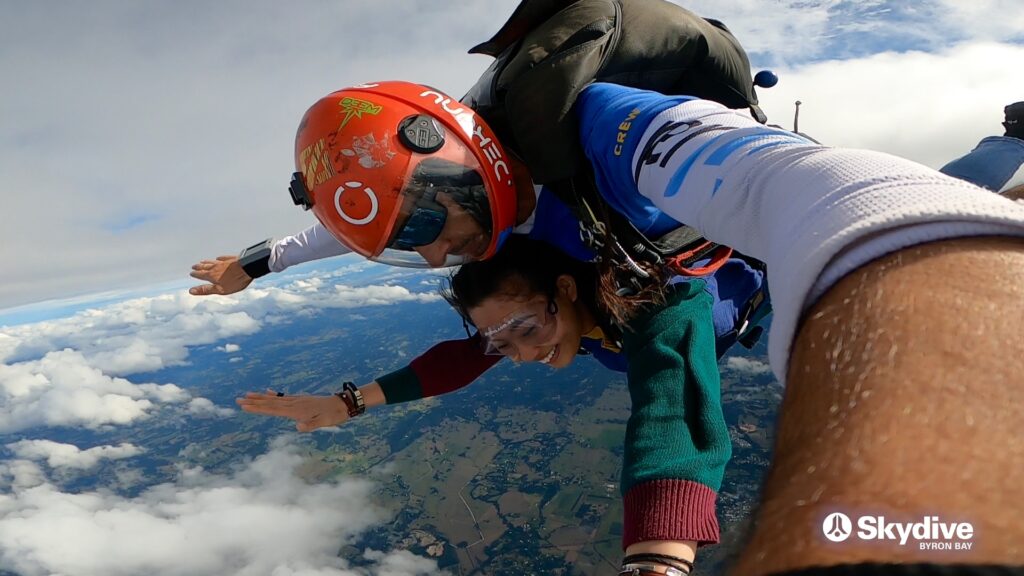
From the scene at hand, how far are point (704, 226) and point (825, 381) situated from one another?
668 mm

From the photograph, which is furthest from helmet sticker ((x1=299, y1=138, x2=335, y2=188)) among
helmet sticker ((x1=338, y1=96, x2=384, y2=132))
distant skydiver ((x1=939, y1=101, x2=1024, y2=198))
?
A: distant skydiver ((x1=939, y1=101, x2=1024, y2=198))

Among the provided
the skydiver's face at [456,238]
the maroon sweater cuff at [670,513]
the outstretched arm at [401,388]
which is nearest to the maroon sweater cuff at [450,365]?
the outstretched arm at [401,388]

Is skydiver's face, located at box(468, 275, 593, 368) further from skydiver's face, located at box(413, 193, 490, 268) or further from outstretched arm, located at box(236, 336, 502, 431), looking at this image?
outstretched arm, located at box(236, 336, 502, 431)

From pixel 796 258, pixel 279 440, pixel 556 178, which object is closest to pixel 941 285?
pixel 796 258

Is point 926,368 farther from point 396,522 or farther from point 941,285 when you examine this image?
point 396,522

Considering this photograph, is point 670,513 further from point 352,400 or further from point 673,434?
point 352,400

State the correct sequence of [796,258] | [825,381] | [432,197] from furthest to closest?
1. [432,197]
2. [796,258]
3. [825,381]

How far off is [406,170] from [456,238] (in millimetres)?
416

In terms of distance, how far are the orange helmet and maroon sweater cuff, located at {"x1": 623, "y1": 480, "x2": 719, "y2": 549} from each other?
1.40 meters

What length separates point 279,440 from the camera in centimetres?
12694

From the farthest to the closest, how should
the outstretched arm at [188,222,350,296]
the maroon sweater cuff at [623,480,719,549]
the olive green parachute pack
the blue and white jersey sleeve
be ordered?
the outstretched arm at [188,222,350,296] < the olive green parachute pack < the maroon sweater cuff at [623,480,719,549] < the blue and white jersey sleeve

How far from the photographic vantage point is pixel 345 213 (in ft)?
8.09

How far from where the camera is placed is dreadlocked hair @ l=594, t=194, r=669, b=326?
207 centimetres

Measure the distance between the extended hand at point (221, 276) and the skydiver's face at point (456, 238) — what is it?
1990 mm
